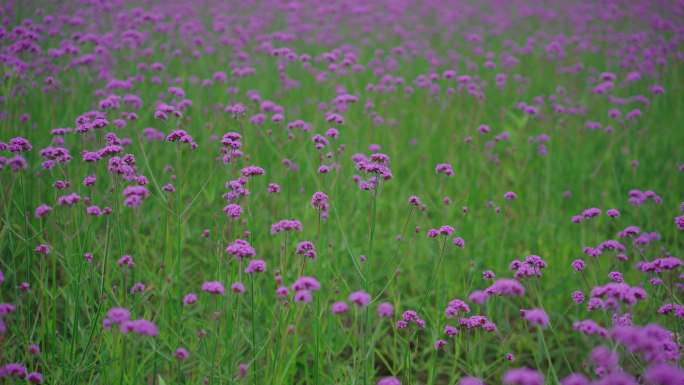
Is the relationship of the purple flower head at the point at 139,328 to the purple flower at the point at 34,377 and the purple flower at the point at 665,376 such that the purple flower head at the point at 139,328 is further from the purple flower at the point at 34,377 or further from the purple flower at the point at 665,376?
the purple flower at the point at 665,376

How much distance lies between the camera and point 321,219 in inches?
132

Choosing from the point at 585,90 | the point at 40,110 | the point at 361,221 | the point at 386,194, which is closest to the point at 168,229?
the point at 361,221

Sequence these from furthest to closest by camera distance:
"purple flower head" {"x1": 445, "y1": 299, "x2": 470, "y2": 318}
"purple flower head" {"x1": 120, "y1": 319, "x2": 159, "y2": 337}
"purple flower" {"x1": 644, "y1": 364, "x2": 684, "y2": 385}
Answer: "purple flower head" {"x1": 445, "y1": 299, "x2": 470, "y2": 318} < "purple flower head" {"x1": 120, "y1": 319, "x2": 159, "y2": 337} < "purple flower" {"x1": 644, "y1": 364, "x2": 684, "y2": 385}

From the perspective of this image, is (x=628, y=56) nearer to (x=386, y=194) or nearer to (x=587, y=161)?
(x=587, y=161)

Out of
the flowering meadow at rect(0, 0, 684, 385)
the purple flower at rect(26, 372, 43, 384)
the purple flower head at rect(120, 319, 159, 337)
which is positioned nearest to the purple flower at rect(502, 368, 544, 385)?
the flowering meadow at rect(0, 0, 684, 385)

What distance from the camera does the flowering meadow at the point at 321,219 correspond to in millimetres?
2271

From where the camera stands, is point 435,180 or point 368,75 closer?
point 435,180

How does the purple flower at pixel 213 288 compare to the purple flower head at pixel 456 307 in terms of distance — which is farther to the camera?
the purple flower head at pixel 456 307

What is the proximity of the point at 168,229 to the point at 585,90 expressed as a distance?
23.0 feet

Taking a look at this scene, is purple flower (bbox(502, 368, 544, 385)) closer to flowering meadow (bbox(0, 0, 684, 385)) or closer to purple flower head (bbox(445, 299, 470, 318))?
flowering meadow (bbox(0, 0, 684, 385))

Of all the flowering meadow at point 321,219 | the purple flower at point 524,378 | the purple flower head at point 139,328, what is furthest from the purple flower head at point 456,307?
the purple flower head at point 139,328

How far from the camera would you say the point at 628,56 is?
25.7 feet

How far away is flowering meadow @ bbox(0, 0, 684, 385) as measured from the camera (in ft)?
7.45

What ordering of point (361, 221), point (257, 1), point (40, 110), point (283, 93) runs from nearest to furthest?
1. point (361, 221)
2. point (40, 110)
3. point (283, 93)
4. point (257, 1)
